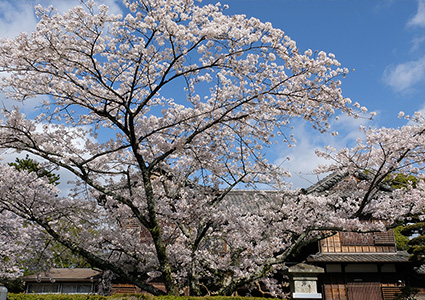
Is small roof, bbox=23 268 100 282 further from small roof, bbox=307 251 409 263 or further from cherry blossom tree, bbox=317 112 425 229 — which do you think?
cherry blossom tree, bbox=317 112 425 229

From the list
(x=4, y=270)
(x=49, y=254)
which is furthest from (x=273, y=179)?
(x=4, y=270)

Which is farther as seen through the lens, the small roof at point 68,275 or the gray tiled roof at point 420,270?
the small roof at point 68,275

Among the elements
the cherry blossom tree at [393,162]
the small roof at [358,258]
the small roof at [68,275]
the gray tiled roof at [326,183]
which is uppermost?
the gray tiled roof at [326,183]

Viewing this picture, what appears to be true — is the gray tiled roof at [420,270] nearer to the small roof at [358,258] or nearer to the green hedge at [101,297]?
the small roof at [358,258]

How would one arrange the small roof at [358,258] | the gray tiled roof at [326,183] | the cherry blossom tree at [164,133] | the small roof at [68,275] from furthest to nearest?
the gray tiled roof at [326,183] < the small roof at [68,275] < the small roof at [358,258] < the cherry blossom tree at [164,133]

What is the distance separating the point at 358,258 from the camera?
1545 cm

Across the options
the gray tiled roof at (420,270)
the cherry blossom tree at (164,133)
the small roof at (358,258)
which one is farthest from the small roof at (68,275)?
the gray tiled roof at (420,270)

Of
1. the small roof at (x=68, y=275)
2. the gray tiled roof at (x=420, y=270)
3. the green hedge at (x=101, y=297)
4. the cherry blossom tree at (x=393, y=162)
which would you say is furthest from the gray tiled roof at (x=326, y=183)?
the small roof at (x=68, y=275)

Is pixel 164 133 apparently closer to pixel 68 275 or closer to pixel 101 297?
pixel 101 297

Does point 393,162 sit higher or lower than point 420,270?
higher

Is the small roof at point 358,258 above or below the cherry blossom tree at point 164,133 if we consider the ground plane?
below

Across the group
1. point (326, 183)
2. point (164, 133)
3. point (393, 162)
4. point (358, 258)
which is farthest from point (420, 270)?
point (164, 133)

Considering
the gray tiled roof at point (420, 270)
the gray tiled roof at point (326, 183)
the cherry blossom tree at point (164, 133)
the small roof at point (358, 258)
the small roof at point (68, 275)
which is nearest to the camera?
the cherry blossom tree at point (164, 133)

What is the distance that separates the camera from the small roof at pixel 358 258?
15102 mm
